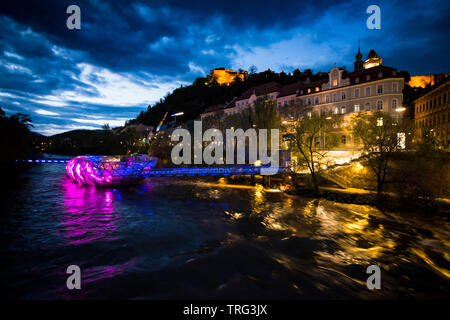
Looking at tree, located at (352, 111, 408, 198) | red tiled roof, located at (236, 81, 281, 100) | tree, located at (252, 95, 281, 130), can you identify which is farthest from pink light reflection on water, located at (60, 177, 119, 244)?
red tiled roof, located at (236, 81, 281, 100)

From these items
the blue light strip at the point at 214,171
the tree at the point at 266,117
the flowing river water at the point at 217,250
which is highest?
the tree at the point at 266,117

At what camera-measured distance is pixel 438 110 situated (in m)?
35.7

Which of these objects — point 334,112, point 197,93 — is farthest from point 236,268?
point 197,93

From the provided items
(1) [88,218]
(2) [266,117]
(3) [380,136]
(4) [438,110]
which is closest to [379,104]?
(4) [438,110]

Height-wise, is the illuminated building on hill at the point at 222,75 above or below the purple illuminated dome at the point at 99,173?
above

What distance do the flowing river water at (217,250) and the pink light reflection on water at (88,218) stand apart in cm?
7

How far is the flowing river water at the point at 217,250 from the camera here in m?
6.68

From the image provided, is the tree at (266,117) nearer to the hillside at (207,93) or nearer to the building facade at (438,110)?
the building facade at (438,110)

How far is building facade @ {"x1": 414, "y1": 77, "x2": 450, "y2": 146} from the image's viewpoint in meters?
33.1

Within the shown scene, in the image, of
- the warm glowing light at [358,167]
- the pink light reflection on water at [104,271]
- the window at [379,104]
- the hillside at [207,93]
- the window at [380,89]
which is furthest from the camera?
the hillside at [207,93]

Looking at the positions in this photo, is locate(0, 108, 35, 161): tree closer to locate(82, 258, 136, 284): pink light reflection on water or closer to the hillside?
locate(82, 258, 136, 284): pink light reflection on water

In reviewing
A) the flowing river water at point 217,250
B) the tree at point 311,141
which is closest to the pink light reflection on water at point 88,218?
the flowing river water at point 217,250
